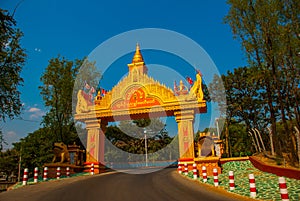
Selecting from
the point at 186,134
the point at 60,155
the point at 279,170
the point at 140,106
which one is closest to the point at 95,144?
the point at 60,155

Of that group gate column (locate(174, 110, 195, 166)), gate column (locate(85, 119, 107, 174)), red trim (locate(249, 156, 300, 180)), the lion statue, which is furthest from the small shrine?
red trim (locate(249, 156, 300, 180))

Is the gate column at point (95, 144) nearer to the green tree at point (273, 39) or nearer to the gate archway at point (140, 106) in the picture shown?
the gate archway at point (140, 106)

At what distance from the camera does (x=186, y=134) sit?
1941 cm

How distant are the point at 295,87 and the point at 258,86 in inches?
500

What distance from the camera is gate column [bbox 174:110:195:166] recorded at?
1889 cm

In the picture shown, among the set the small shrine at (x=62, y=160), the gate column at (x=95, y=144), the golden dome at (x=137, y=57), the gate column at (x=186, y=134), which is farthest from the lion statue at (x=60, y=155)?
the golden dome at (x=137, y=57)

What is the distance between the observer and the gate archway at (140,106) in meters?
19.5

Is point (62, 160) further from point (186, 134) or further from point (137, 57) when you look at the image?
point (137, 57)

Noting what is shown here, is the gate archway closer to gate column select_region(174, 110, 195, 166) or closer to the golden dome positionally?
gate column select_region(174, 110, 195, 166)

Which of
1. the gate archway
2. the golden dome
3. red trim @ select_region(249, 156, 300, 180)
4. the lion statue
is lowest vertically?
red trim @ select_region(249, 156, 300, 180)

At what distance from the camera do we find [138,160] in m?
41.1

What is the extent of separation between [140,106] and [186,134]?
4.48 meters

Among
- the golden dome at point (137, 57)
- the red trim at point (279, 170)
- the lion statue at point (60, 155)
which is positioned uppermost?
the golden dome at point (137, 57)

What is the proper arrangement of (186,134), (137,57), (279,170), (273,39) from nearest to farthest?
(279,170)
(273,39)
(186,134)
(137,57)
